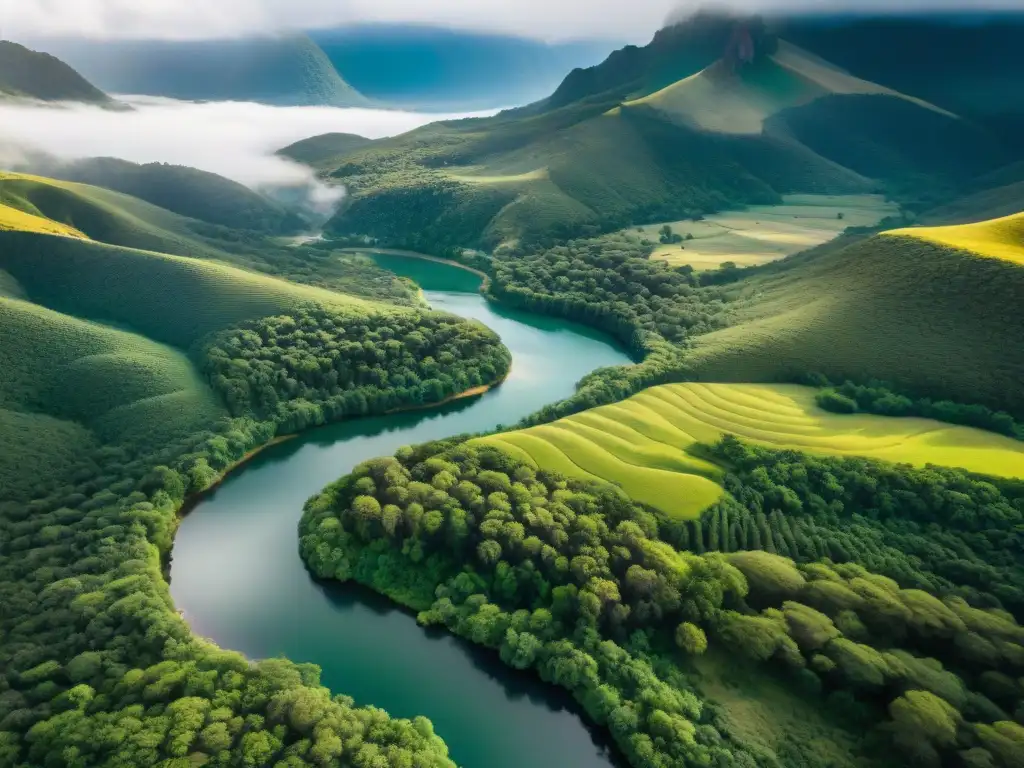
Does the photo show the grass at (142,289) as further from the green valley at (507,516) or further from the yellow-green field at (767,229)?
the yellow-green field at (767,229)

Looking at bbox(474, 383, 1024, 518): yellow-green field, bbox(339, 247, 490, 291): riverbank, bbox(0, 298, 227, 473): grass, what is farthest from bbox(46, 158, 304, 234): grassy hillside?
bbox(474, 383, 1024, 518): yellow-green field

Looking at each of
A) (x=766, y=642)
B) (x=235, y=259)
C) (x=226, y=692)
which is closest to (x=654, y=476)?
(x=766, y=642)

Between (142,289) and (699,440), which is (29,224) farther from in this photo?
(699,440)

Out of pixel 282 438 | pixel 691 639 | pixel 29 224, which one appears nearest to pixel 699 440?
pixel 691 639

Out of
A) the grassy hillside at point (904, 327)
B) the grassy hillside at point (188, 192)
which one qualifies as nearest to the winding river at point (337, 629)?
the grassy hillside at point (904, 327)

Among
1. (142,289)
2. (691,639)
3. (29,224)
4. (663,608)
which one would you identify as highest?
(29,224)

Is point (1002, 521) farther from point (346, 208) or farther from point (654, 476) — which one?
point (346, 208)
